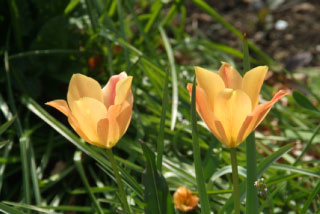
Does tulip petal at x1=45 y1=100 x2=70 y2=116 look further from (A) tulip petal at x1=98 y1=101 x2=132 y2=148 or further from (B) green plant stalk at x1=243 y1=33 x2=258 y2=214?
(B) green plant stalk at x1=243 y1=33 x2=258 y2=214

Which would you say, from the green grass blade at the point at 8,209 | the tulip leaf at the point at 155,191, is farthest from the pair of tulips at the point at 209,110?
the green grass blade at the point at 8,209

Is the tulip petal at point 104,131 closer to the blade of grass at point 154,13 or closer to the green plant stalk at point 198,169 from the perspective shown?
the green plant stalk at point 198,169

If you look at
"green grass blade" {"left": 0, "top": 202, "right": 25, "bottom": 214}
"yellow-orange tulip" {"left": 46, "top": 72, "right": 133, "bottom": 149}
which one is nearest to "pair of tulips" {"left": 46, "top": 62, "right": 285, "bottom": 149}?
"yellow-orange tulip" {"left": 46, "top": 72, "right": 133, "bottom": 149}

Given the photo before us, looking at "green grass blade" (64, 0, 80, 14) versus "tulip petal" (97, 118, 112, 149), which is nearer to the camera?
"tulip petal" (97, 118, 112, 149)

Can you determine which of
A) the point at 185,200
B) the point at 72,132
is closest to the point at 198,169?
the point at 185,200

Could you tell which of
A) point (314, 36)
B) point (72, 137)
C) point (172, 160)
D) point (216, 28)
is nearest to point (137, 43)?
point (172, 160)

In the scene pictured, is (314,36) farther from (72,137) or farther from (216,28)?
(72,137)

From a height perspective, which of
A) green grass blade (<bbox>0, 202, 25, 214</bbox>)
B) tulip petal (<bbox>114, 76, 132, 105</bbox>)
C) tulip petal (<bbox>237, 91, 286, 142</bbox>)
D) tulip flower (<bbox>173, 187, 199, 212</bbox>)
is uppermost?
tulip petal (<bbox>114, 76, 132, 105</bbox>)
